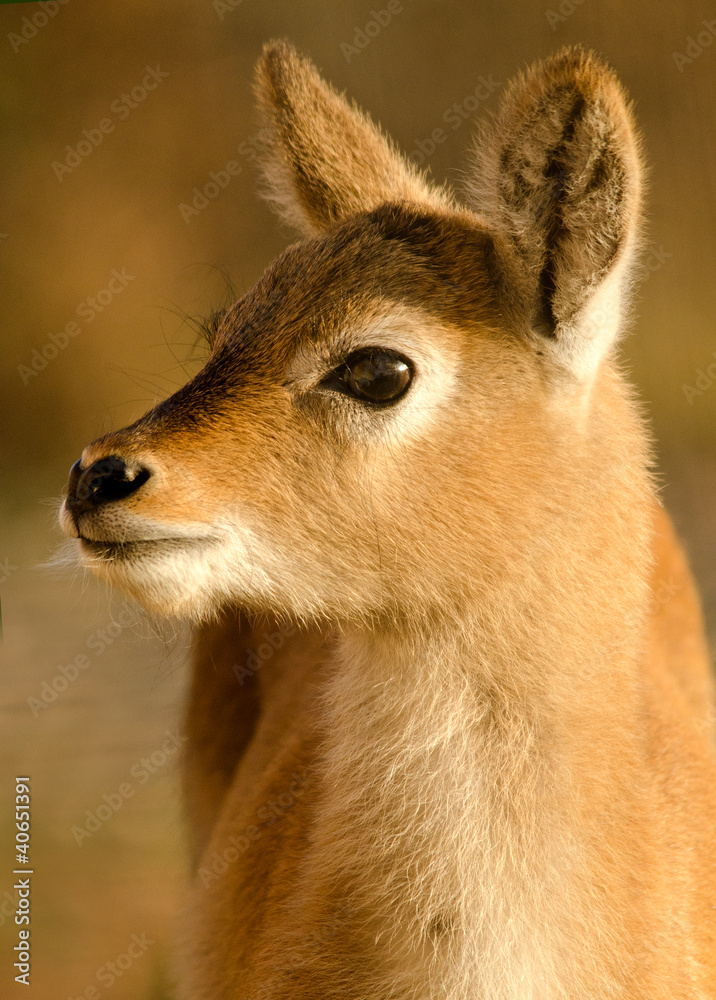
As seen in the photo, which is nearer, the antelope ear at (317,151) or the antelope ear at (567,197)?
the antelope ear at (567,197)

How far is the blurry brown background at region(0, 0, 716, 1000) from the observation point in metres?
2.73

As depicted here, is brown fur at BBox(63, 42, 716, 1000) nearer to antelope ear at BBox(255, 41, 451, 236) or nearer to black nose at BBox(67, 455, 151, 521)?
black nose at BBox(67, 455, 151, 521)

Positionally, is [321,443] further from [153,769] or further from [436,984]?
[153,769]

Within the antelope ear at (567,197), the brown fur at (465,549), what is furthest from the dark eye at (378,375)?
the antelope ear at (567,197)

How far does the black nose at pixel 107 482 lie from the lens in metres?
1.50

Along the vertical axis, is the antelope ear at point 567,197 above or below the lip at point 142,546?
above

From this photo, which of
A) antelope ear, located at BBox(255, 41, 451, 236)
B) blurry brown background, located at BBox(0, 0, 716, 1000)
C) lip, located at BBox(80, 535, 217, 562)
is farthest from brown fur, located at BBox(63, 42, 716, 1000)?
blurry brown background, located at BBox(0, 0, 716, 1000)

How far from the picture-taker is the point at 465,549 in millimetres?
1616

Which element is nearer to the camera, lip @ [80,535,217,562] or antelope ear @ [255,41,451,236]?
lip @ [80,535,217,562]

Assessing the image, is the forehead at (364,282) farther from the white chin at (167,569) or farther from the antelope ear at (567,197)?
the white chin at (167,569)

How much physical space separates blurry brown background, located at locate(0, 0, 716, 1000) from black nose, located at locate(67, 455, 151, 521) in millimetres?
1140

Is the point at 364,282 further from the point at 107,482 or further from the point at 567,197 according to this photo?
the point at 107,482

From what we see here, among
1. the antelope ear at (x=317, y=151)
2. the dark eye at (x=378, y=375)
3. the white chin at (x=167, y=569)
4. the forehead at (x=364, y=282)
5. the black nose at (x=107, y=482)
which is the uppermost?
the antelope ear at (x=317, y=151)

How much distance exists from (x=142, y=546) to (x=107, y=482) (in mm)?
119
